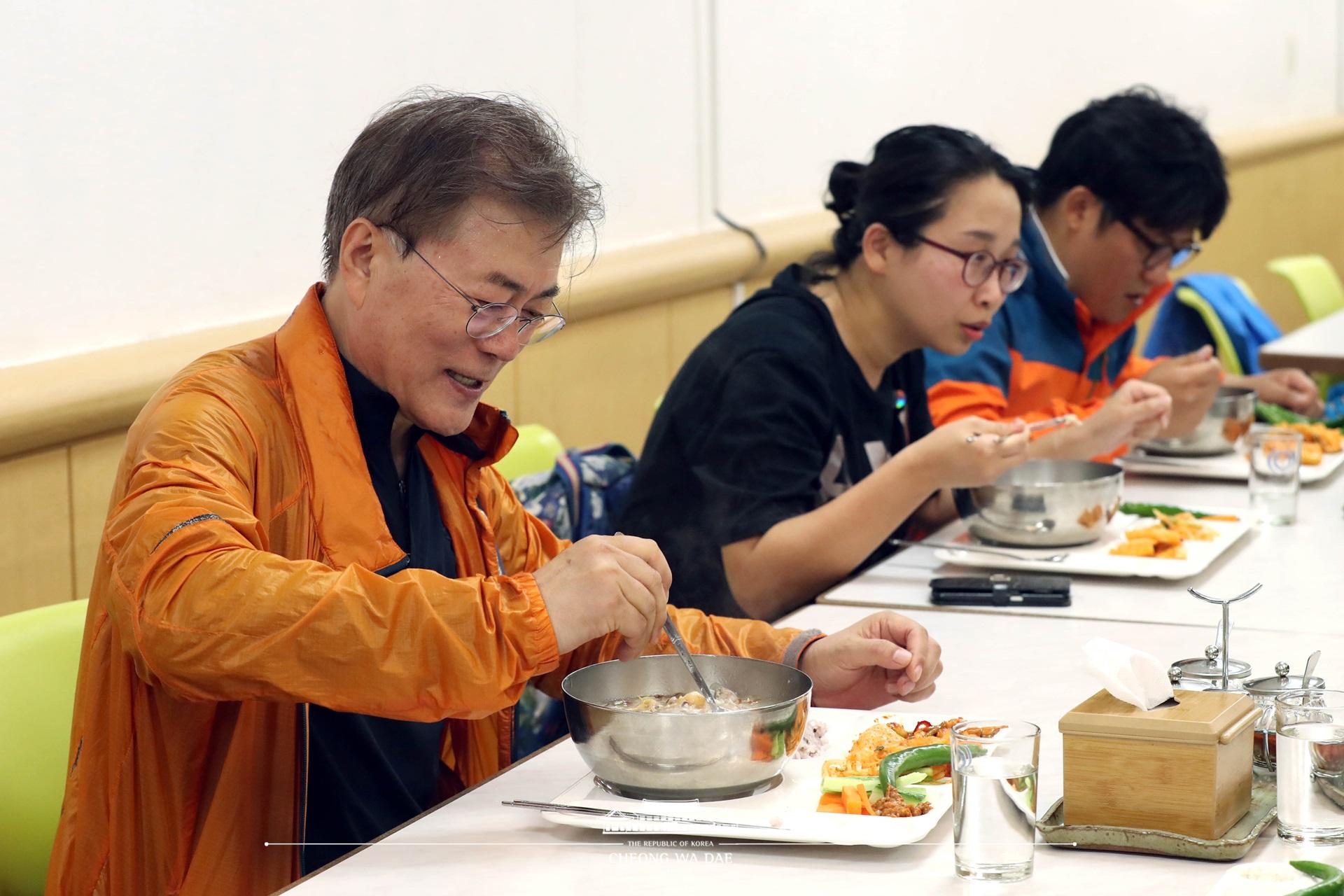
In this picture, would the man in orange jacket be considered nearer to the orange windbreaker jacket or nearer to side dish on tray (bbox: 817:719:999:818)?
the orange windbreaker jacket

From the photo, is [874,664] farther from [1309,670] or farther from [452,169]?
[452,169]

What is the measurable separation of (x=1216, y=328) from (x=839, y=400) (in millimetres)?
2275

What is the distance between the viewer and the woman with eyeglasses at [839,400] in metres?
2.17

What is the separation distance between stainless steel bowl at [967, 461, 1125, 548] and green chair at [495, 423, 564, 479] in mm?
648

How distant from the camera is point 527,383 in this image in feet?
10.7

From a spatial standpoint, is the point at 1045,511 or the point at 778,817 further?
the point at 1045,511

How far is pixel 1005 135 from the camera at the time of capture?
525 cm

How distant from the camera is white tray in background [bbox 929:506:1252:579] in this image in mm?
2154

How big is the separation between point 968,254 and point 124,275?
127 centimetres

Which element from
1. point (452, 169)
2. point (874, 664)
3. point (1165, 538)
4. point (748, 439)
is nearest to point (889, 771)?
point (874, 664)

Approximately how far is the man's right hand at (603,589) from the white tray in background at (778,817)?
134 millimetres

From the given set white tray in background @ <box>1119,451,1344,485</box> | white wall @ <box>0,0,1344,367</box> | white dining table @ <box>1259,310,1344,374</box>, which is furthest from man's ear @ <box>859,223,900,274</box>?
white dining table @ <box>1259,310,1344,374</box>

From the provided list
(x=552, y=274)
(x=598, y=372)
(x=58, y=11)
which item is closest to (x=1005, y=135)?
(x=598, y=372)

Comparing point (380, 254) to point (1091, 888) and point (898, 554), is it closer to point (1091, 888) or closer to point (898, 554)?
point (1091, 888)
